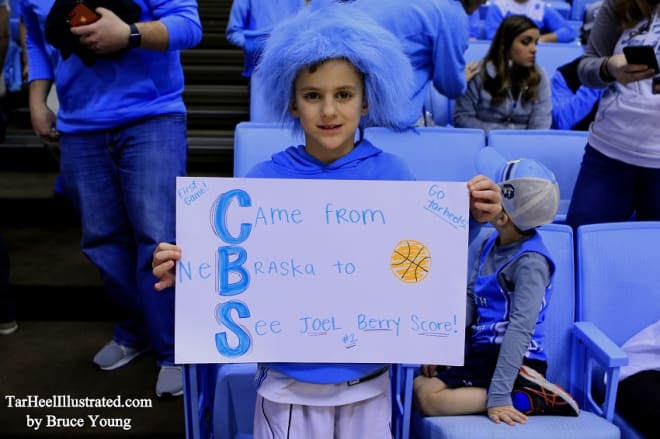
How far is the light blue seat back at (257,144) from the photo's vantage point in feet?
7.61

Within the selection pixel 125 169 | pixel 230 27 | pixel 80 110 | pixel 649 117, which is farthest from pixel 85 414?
pixel 230 27

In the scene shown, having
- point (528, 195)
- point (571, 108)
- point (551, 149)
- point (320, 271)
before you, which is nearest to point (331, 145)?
point (320, 271)

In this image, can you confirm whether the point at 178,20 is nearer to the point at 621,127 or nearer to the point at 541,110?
the point at 621,127

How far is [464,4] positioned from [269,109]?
5.56ft

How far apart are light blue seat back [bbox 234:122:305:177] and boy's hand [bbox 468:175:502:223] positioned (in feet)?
3.30

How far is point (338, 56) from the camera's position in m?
1.38


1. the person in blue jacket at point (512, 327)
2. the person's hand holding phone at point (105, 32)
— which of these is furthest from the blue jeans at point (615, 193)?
the person's hand holding phone at point (105, 32)

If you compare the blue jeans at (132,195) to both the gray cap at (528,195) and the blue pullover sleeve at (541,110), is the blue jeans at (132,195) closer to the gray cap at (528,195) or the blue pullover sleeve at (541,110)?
the gray cap at (528,195)

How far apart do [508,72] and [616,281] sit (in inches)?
66.6

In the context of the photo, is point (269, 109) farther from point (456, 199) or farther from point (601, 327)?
point (601, 327)

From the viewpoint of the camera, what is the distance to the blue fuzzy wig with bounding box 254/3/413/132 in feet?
4.48

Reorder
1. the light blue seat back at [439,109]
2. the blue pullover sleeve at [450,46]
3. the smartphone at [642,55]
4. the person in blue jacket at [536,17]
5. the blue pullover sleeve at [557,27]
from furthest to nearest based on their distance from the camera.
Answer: the blue pullover sleeve at [557,27] < the person in blue jacket at [536,17] < the light blue seat back at [439,109] < the blue pullover sleeve at [450,46] < the smartphone at [642,55]

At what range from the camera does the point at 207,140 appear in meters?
4.03

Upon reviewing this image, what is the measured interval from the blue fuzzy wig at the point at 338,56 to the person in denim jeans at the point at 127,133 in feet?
2.28
